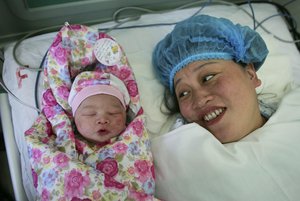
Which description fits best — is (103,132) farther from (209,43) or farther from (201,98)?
(209,43)

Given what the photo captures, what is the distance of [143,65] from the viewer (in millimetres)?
1468

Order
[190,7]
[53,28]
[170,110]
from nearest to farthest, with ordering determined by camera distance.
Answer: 1. [170,110]
2. [53,28]
3. [190,7]

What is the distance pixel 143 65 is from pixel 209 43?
34cm

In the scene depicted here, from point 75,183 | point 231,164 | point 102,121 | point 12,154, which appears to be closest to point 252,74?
point 231,164

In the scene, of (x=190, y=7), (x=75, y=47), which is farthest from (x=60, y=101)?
(x=190, y=7)

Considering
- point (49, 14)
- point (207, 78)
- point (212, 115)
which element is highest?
point (49, 14)

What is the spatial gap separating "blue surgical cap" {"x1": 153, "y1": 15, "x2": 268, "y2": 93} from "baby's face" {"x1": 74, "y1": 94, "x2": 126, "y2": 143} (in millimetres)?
292

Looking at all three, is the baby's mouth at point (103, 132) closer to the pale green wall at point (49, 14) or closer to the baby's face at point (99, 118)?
the baby's face at point (99, 118)

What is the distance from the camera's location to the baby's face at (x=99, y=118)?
1120 mm

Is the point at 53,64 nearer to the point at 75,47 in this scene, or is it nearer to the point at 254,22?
the point at 75,47

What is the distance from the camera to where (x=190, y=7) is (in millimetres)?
1835

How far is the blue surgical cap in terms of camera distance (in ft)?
4.03

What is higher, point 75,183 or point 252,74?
point 252,74

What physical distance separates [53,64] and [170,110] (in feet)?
1.63
